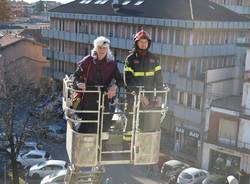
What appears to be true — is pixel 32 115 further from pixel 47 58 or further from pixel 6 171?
pixel 47 58

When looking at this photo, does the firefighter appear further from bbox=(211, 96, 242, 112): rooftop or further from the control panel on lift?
bbox=(211, 96, 242, 112): rooftop

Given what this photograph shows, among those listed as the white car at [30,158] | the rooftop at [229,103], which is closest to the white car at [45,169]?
the white car at [30,158]

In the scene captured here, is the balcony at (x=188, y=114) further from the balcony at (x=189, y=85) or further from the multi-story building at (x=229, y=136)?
the multi-story building at (x=229, y=136)

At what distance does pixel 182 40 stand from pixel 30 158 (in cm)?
1373

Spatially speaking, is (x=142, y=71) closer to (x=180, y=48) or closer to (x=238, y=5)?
(x=180, y=48)

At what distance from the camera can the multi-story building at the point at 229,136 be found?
93.8 feet

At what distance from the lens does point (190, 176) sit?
26.6m

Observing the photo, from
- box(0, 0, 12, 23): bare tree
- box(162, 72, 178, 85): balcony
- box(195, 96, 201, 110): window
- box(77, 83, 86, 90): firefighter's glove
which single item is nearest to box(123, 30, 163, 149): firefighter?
box(77, 83, 86, 90): firefighter's glove

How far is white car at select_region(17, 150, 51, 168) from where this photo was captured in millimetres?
29141

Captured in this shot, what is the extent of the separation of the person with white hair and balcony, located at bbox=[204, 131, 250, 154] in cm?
2152

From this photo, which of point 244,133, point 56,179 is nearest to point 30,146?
point 56,179

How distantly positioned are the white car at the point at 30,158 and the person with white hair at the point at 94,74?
21528 mm

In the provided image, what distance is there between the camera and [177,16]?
3522cm

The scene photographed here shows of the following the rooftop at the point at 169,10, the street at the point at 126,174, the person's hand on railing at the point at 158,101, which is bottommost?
the street at the point at 126,174
